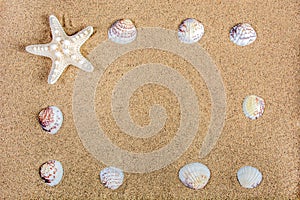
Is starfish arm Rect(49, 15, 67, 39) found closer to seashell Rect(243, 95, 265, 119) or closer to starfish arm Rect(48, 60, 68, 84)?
starfish arm Rect(48, 60, 68, 84)

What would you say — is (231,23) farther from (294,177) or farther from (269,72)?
(294,177)

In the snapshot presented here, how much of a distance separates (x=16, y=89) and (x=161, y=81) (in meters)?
0.57

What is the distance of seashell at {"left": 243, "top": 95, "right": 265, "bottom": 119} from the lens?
126 centimetres

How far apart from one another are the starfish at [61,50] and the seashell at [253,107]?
62cm

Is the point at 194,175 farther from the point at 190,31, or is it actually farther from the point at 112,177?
the point at 190,31

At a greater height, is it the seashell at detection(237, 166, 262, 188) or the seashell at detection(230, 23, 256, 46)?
the seashell at detection(230, 23, 256, 46)

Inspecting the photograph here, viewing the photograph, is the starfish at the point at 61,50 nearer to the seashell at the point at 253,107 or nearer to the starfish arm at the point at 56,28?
the starfish arm at the point at 56,28

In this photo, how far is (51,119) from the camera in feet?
4.09

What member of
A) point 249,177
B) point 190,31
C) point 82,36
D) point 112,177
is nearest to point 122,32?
point 82,36

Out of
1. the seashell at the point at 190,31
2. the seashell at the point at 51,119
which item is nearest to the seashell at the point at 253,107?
the seashell at the point at 190,31

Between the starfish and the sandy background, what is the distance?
5 centimetres

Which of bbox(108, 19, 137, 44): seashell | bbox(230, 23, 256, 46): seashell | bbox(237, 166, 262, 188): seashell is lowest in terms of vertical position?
bbox(237, 166, 262, 188): seashell

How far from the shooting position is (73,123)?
4.20ft

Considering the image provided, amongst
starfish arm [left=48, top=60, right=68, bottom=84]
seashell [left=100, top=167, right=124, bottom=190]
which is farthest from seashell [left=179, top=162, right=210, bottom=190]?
starfish arm [left=48, top=60, right=68, bottom=84]
